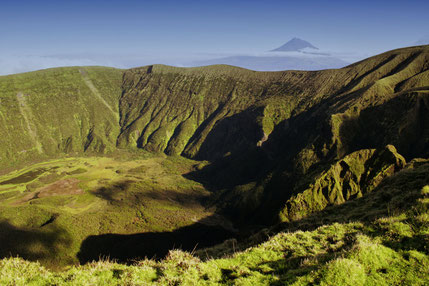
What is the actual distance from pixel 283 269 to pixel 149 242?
396ft

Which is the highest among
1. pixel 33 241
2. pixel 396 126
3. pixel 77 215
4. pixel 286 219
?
pixel 396 126

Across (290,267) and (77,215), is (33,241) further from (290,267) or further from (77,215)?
(290,267)

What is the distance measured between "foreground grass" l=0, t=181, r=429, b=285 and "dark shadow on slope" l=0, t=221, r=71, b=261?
11783 centimetres

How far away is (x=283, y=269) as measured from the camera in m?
12.1

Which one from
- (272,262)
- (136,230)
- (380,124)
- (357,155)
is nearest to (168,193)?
(136,230)

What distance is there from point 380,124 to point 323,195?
81.4m

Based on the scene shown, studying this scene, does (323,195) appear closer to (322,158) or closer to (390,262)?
(322,158)

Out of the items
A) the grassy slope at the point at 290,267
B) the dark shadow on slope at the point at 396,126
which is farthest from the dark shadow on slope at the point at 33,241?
the dark shadow on slope at the point at 396,126

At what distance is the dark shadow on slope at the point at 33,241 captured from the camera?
102 m

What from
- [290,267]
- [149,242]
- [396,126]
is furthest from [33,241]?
[396,126]

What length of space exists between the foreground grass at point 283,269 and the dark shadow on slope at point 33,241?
118 meters

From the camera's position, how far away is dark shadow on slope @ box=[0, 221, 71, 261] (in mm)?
101500

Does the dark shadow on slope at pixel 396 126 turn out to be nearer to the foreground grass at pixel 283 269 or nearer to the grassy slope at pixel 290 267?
the grassy slope at pixel 290 267

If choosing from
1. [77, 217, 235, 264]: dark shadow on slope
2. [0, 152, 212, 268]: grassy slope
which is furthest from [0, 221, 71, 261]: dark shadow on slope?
[77, 217, 235, 264]: dark shadow on slope
